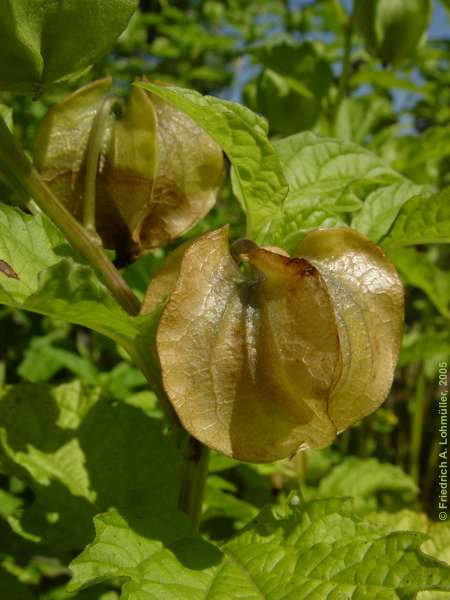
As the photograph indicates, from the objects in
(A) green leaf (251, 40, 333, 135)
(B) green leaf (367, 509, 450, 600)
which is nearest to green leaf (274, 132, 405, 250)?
(B) green leaf (367, 509, 450, 600)

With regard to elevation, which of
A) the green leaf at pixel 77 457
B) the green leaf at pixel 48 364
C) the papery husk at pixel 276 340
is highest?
the papery husk at pixel 276 340

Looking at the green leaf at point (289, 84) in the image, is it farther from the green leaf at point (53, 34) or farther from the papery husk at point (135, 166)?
the green leaf at point (53, 34)

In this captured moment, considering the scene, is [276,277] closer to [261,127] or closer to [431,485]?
[261,127]

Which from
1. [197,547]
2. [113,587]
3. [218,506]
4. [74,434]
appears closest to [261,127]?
[197,547]

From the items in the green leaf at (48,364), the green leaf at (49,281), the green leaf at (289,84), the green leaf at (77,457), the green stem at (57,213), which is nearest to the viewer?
the green leaf at (49,281)

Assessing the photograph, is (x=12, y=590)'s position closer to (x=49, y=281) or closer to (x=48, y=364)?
(x=49, y=281)

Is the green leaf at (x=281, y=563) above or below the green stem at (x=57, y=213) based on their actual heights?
below

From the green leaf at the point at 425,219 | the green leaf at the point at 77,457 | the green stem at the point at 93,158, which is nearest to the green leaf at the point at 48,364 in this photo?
the green leaf at the point at 77,457
